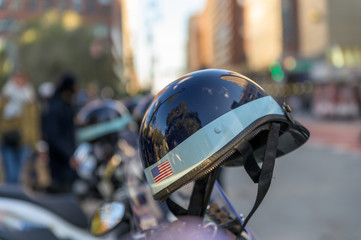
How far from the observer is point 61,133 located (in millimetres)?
5562

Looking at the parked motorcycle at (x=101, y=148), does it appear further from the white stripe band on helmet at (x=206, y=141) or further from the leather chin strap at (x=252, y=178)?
the white stripe band on helmet at (x=206, y=141)

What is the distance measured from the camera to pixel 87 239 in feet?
9.69

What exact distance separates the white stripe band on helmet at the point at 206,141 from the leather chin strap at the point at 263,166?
0.24 ft

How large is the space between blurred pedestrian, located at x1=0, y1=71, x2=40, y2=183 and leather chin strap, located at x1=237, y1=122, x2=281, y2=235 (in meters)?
5.53

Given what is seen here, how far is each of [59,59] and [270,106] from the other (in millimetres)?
42438

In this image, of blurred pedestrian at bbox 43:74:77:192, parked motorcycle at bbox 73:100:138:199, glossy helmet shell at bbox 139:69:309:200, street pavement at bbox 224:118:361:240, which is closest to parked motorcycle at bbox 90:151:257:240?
glossy helmet shell at bbox 139:69:309:200

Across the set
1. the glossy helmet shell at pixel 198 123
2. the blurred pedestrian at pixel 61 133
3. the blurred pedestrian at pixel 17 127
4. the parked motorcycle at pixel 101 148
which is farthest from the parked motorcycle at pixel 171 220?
the blurred pedestrian at pixel 17 127

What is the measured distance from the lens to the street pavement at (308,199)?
4.88m

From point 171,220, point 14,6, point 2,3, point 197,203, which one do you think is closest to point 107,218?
point 171,220

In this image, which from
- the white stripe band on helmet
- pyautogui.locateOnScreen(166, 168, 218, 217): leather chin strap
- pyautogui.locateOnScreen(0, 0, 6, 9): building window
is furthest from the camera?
pyautogui.locateOnScreen(0, 0, 6, 9): building window

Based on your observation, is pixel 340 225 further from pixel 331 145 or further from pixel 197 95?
pixel 331 145

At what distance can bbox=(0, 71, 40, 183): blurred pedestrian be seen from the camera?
20.9ft

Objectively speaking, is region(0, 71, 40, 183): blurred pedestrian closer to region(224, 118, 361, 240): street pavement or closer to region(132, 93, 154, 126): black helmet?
region(132, 93, 154, 126): black helmet

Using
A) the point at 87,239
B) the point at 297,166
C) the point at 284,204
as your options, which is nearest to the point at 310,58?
the point at 297,166
